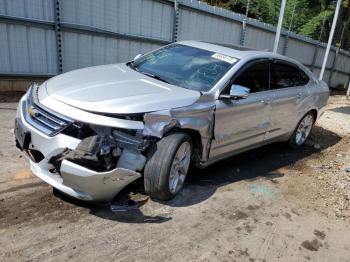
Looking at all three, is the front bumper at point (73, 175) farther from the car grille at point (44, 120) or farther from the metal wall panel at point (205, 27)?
the metal wall panel at point (205, 27)

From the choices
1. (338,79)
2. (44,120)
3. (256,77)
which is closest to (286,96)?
(256,77)

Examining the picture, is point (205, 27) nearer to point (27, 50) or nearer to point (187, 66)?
point (27, 50)

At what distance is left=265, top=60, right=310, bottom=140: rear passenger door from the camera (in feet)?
19.1

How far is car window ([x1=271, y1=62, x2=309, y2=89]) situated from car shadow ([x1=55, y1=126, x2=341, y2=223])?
1.23 meters

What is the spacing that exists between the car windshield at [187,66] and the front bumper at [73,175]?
1605mm

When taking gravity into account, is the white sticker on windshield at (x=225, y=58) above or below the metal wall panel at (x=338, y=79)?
above

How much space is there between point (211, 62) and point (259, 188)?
1.78m

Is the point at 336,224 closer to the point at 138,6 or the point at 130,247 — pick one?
the point at 130,247

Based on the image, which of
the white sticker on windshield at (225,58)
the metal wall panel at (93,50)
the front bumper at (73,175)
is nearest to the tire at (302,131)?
the white sticker on windshield at (225,58)

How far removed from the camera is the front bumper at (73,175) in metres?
3.51

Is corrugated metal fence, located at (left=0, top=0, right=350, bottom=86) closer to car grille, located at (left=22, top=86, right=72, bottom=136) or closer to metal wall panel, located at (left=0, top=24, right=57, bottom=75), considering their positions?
metal wall panel, located at (left=0, top=24, right=57, bottom=75)

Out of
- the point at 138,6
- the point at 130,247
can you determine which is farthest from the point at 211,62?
the point at 138,6

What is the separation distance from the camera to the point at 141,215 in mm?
3986

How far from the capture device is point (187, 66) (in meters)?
5.10
